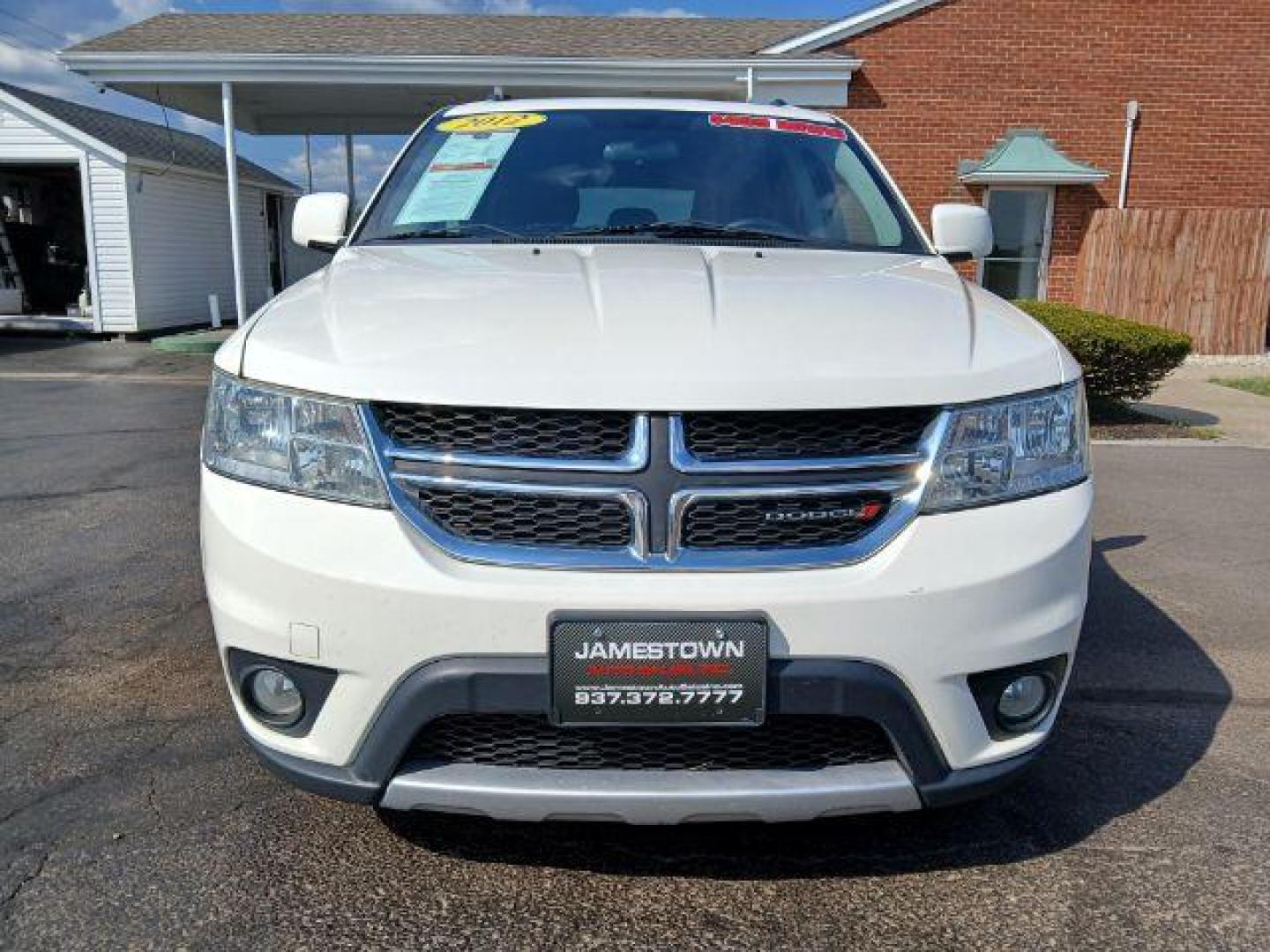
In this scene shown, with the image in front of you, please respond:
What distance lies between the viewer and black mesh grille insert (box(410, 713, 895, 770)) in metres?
1.94

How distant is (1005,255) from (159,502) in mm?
11302

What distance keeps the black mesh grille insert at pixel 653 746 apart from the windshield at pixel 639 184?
152cm

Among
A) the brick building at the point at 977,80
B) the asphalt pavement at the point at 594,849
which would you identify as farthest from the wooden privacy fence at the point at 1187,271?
the asphalt pavement at the point at 594,849

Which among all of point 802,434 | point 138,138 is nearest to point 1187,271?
point 802,434

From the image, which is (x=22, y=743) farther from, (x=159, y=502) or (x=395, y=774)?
(x=159, y=502)

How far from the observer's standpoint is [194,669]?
3.30 m

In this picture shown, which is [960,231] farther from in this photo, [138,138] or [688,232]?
[138,138]

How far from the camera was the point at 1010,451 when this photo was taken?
2027mm

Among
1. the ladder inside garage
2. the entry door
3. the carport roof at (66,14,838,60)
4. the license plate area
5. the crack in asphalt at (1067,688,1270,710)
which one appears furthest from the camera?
the ladder inside garage

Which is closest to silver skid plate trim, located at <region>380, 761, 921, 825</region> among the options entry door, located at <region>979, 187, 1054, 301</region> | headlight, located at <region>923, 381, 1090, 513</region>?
headlight, located at <region>923, 381, 1090, 513</region>

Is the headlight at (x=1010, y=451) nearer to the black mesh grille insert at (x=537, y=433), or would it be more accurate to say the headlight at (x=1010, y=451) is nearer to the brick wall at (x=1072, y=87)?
the black mesh grille insert at (x=537, y=433)

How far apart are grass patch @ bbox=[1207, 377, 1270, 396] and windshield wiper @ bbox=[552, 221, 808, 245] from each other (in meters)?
9.48

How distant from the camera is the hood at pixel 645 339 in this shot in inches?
73.7

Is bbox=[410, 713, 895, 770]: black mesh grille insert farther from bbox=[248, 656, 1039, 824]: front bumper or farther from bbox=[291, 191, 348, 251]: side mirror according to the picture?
bbox=[291, 191, 348, 251]: side mirror
